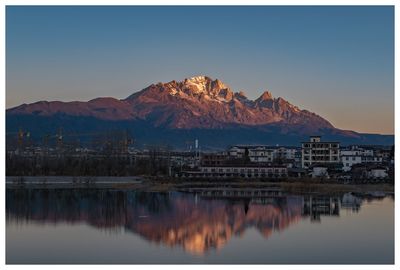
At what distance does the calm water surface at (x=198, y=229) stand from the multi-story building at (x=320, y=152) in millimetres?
10194

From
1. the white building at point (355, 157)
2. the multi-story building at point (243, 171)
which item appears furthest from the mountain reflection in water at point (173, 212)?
the white building at point (355, 157)

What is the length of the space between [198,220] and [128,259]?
384 centimetres

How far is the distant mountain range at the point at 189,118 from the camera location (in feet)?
214

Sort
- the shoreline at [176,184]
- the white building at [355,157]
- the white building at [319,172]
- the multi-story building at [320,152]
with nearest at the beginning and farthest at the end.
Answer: the shoreline at [176,184] < the white building at [319,172] < the white building at [355,157] < the multi-story building at [320,152]

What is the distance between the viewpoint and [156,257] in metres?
8.23

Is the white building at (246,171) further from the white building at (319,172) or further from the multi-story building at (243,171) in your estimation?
the white building at (319,172)

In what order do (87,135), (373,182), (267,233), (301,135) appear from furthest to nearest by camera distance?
(301,135), (87,135), (373,182), (267,233)

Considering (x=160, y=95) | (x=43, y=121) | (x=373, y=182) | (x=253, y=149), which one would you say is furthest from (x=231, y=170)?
(x=160, y=95)

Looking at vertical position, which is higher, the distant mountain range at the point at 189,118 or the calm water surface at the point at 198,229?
the distant mountain range at the point at 189,118

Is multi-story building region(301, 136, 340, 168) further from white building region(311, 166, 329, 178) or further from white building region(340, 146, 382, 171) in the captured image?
white building region(311, 166, 329, 178)

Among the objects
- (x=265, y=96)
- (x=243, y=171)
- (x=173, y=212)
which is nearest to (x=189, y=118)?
(x=265, y=96)

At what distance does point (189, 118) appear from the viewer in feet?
244

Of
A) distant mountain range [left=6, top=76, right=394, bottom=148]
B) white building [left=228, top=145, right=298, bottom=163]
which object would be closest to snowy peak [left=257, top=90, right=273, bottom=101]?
distant mountain range [left=6, top=76, right=394, bottom=148]
